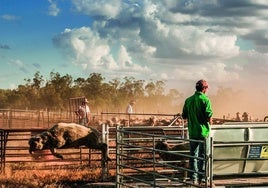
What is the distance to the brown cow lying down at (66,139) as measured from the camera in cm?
1516

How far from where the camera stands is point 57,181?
14.0 metres

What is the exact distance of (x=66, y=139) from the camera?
15188mm

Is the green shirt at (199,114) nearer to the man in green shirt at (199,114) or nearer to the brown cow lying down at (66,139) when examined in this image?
the man in green shirt at (199,114)

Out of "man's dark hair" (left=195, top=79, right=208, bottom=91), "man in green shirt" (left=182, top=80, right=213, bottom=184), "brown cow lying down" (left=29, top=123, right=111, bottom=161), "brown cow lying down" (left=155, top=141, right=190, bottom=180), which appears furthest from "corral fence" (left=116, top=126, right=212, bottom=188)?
"brown cow lying down" (left=29, top=123, right=111, bottom=161)

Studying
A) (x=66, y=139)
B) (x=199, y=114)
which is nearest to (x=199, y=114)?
(x=199, y=114)

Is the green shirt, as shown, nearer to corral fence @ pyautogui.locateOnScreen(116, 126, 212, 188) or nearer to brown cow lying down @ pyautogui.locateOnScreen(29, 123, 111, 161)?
corral fence @ pyautogui.locateOnScreen(116, 126, 212, 188)

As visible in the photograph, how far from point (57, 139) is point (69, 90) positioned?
71674 mm

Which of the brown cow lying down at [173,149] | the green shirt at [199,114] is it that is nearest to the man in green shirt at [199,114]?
the green shirt at [199,114]

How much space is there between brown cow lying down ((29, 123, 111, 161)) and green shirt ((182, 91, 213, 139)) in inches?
214

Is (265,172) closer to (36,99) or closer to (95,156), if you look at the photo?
(95,156)

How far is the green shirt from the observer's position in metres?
9.86

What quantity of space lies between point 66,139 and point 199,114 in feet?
19.9

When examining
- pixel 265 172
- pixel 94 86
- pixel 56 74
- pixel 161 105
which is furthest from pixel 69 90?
pixel 265 172

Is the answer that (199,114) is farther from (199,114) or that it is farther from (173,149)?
(173,149)
